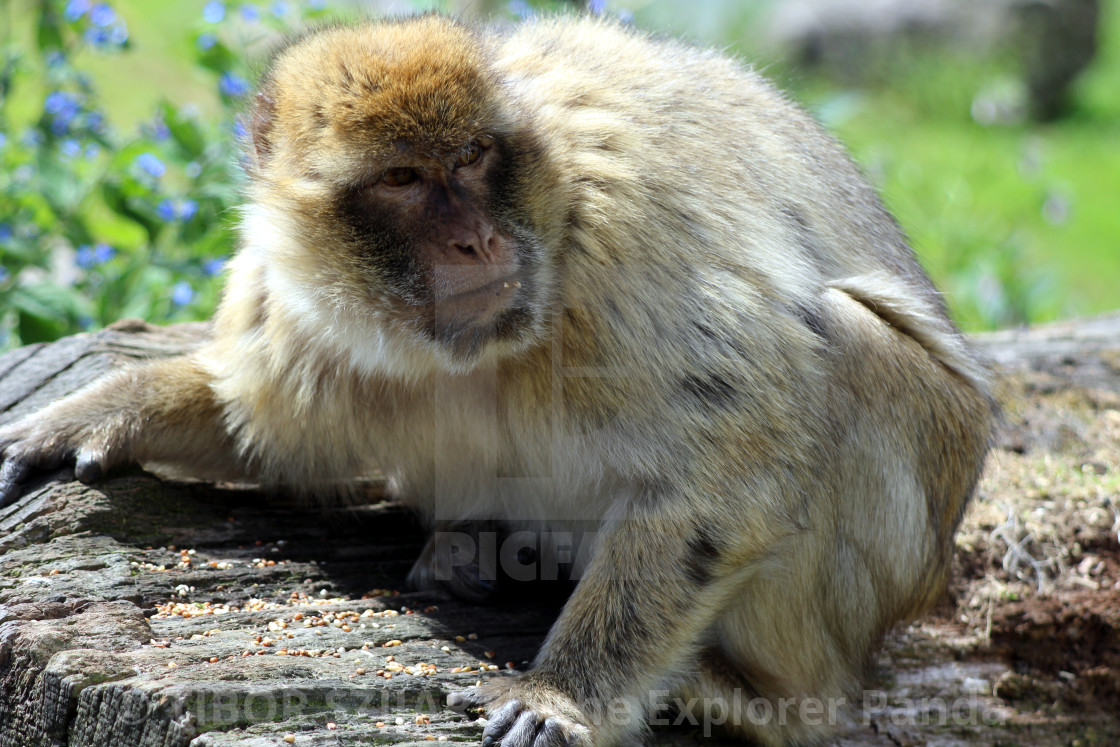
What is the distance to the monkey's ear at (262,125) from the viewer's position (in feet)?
9.65

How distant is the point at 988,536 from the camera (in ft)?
12.9

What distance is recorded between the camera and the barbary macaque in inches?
105

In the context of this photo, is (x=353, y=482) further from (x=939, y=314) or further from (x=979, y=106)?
(x=979, y=106)

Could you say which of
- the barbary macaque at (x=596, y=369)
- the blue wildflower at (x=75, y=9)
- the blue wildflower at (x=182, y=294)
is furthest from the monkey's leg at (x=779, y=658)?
the blue wildflower at (x=75, y=9)

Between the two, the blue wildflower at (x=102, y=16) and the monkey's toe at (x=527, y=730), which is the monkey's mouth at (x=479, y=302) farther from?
the blue wildflower at (x=102, y=16)

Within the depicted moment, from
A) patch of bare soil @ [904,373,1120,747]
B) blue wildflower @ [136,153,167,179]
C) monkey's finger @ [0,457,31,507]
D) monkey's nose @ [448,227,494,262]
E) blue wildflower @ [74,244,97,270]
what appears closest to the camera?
monkey's nose @ [448,227,494,262]

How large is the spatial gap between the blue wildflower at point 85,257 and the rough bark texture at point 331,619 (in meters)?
0.99

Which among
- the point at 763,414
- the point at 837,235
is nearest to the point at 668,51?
the point at 837,235

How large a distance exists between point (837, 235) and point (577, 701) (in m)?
1.65

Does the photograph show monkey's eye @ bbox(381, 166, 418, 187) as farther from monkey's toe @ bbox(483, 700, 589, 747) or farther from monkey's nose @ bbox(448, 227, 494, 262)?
monkey's toe @ bbox(483, 700, 589, 747)

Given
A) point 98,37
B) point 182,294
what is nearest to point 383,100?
point 182,294

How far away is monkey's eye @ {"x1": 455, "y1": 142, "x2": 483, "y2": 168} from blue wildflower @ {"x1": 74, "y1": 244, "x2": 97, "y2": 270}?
3009 mm

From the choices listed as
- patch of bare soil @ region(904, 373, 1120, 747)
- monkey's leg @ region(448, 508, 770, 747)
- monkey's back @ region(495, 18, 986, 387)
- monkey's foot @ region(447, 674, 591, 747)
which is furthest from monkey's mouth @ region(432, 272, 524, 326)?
patch of bare soil @ region(904, 373, 1120, 747)

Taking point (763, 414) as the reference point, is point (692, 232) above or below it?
above
